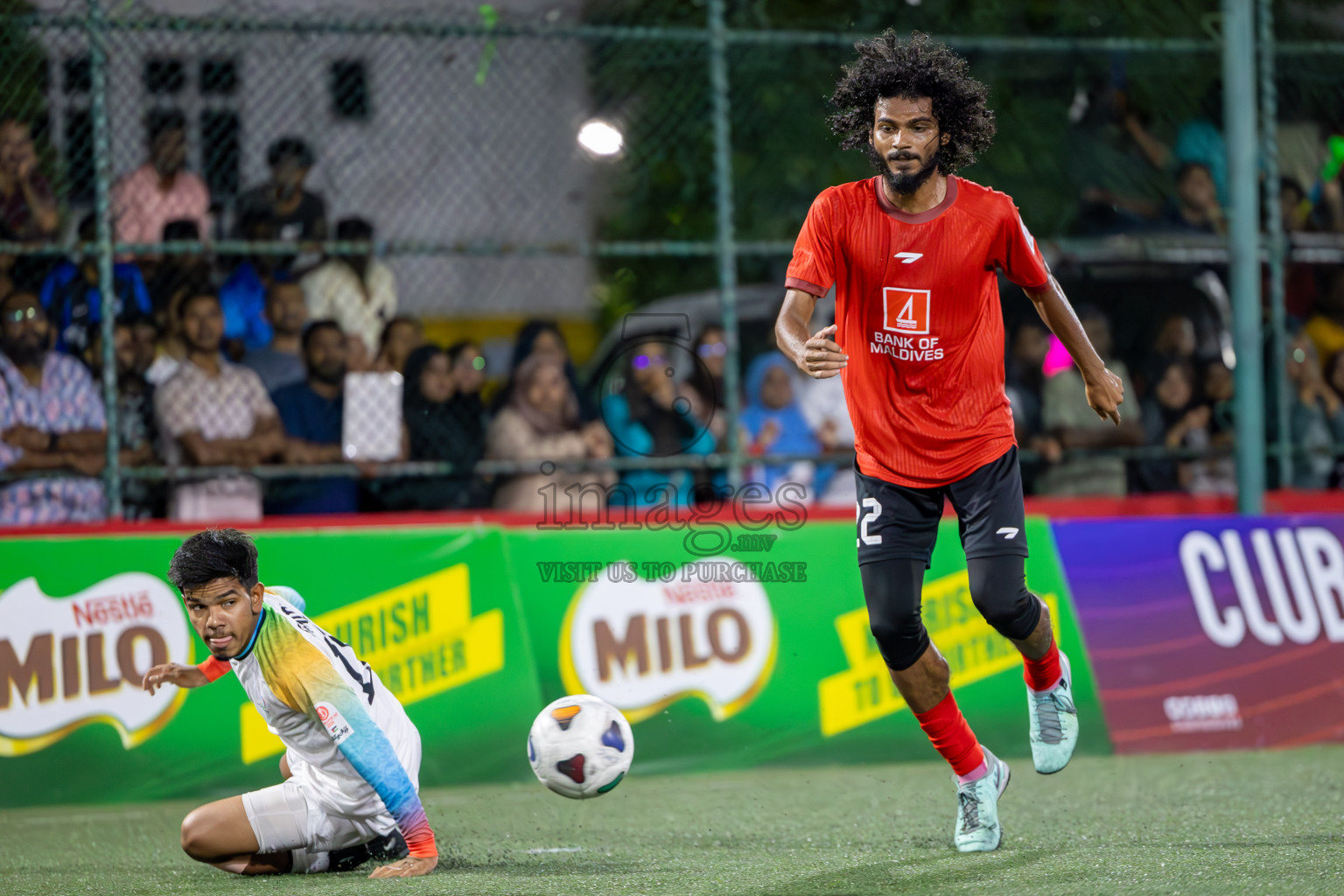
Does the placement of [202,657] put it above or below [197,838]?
above

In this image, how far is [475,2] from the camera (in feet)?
34.4

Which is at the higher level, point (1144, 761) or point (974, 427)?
point (974, 427)

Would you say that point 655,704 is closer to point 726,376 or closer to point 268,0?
point 726,376

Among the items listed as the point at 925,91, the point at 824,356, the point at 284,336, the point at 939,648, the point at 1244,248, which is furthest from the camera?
the point at 284,336

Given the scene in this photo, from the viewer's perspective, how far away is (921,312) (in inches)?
202

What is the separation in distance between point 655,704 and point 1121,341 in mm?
3856

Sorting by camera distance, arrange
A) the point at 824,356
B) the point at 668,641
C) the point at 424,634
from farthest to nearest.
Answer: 1. the point at 668,641
2. the point at 424,634
3. the point at 824,356

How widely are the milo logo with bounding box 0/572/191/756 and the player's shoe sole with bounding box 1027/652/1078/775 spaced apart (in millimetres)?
3861

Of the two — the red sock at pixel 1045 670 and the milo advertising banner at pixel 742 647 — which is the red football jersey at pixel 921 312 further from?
the milo advertising banner at pixel 742 647

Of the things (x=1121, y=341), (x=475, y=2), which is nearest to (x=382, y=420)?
(x=475, y=2)

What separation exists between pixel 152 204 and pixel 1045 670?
5.52 metres

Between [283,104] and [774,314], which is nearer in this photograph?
[283,104]

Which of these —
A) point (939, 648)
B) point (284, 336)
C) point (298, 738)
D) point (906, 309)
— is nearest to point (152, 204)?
point (284, 336)

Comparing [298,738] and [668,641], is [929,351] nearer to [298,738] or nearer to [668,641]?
[298,738]
